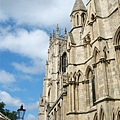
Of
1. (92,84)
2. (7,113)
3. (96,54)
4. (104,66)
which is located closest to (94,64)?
(96,54)

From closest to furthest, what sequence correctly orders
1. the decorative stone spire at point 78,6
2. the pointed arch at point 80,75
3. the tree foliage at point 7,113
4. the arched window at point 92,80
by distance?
the arched window at point 92,80, the pointed arch at point 80,75, the decorative stone spire at point 78,6, the tree foliage at point 7,113

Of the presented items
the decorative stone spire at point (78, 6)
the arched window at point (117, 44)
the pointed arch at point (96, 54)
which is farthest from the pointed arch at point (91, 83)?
the decorative stone spire at point (78, 6)

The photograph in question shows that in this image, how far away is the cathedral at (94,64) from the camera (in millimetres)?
13969

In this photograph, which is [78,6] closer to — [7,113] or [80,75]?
[80,75]

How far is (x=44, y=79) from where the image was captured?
54.1 m

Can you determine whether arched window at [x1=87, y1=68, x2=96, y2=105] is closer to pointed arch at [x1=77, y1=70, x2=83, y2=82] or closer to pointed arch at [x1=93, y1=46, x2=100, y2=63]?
pointed arch at [x1=77, y1=70, x2=83, y2=82]

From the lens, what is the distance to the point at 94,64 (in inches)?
618

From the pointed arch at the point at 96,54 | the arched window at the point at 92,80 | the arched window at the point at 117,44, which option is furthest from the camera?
the arched window at the point at 92,80

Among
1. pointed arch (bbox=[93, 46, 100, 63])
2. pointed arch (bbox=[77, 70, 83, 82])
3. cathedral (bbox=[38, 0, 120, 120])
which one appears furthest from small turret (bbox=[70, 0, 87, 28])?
pointed arch (bbox=[93, 46, 100, 63])

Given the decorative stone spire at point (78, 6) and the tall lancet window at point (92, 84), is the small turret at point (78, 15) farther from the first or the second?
the tall lancet window at point (92, 84)

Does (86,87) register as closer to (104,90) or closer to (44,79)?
(104,90)

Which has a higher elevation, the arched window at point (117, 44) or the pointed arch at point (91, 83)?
the arched window at point (117, 44)

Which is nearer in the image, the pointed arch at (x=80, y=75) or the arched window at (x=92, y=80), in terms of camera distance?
the arched window at (x=92, y=80)

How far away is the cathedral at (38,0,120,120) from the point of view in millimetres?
13969
